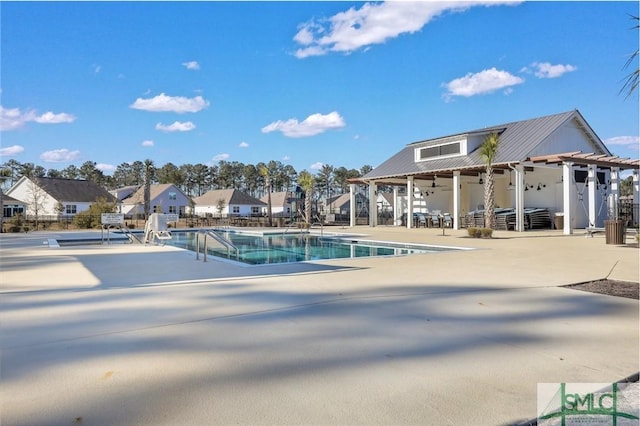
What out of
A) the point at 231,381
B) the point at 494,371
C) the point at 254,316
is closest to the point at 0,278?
the point at 254,316

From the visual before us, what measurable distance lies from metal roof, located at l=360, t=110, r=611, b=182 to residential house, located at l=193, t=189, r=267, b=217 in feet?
118

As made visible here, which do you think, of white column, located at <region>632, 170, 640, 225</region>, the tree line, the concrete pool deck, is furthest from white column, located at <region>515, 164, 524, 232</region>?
the tree line

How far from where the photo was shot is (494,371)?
3.12m

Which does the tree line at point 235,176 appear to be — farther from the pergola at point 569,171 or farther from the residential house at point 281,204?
the pergola at point 569,171

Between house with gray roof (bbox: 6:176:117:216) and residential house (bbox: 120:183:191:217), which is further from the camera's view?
residential house (bbox: 120:183:191:217)

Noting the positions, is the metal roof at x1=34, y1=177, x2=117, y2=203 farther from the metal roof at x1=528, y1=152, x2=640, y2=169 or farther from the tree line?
the metal roof at x1=528, y1=152, x2=640, y2=169

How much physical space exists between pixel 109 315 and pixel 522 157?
20.3 metres

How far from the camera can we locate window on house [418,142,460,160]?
2550cm

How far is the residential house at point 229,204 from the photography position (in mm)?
60969

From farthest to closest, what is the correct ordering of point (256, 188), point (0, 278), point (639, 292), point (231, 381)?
1. point (256, 188)
2. point (0, 278)
3. point (639, 292)
4. point (231, 381)

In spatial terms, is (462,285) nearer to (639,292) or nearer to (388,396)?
(639,292)

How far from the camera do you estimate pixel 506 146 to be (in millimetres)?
23109

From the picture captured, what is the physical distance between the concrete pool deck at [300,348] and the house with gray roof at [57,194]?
4603 centimetres

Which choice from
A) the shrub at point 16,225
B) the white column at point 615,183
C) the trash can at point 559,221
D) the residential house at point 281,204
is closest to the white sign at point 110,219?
the shrub at point 16,225
